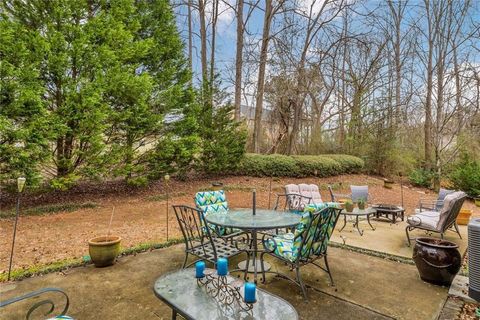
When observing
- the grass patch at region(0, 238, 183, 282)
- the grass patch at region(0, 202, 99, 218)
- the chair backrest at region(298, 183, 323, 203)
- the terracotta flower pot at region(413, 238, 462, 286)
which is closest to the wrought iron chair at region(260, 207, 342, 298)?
the terracotta flower pot at region(413, 238, 462, 286)

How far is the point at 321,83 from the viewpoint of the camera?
13.7m

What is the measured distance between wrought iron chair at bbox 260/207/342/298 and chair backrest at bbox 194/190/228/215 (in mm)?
1213

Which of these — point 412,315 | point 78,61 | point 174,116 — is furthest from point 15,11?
point 412,315

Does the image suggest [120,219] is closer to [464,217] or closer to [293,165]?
[293,165]

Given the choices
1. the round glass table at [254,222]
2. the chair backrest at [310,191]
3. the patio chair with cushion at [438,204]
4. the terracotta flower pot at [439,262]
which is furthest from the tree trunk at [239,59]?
the terracotta flower pot at [439,262]

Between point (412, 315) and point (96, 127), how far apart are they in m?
7.20

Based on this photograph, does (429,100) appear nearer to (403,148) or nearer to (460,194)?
(403,148)

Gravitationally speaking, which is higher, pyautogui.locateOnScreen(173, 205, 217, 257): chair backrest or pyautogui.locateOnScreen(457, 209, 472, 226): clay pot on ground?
pyautogui.locateOnScreen(173, 205, 217, 257): chair backrest

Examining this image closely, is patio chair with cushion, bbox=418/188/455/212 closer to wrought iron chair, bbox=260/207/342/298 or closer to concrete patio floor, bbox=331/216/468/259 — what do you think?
concrete patio floor, bbox=331/216/468/259

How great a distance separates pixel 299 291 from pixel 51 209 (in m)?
6.19

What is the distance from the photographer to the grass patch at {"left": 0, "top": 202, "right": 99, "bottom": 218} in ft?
20.0

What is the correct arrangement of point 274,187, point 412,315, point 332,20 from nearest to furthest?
point 412,315 → point 274,187 → point 332,20

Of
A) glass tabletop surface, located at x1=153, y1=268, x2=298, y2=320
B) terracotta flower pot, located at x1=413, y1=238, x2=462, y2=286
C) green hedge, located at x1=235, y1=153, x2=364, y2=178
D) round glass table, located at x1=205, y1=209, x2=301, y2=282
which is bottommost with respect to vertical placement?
terracotta flower pot, located at x1=413, y1=238, x2=462, y2=286

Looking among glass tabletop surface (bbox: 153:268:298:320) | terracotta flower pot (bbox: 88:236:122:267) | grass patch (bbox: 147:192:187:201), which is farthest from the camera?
grass patch (bbox: 147:192:187:201)
